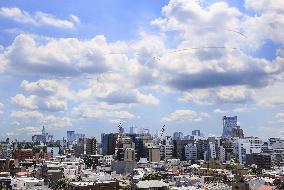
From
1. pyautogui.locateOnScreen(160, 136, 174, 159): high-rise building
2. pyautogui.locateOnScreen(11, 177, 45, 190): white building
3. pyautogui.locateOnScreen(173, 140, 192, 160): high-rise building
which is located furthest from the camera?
pyautogui.locateOnScreen(173, 140, 192, 160): high-rise building

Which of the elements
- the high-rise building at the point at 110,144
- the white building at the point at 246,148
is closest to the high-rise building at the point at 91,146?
the high-rise building at the point at 110,144

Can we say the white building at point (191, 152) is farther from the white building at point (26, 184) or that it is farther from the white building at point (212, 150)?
the white building at point (26, 184)

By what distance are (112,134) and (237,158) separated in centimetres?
2699

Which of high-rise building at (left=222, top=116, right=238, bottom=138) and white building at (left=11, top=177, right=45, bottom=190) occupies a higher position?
high-rise building at (left=222, top=116, right=238, bottom=138)

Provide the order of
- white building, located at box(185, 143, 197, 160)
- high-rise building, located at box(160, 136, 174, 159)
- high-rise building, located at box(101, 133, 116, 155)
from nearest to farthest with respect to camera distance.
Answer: white building, located at box(185, 143, 197, 160), high-rise building, located at box(160, 136, 174, 159), high-rise building, located at box(101, 133, 116, 155)

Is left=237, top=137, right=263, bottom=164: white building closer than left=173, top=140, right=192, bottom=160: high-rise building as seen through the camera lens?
Yes

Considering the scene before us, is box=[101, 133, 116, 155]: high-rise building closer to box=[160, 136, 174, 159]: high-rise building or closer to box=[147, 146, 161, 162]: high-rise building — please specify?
box=[160, 136, 174, 159]: high-rise building

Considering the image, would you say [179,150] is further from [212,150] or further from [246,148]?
[246,148]

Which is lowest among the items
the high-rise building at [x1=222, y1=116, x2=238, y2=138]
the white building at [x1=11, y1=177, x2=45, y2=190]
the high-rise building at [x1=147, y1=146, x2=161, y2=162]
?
the white building at [x1=11, y1=177, x2=45, y2=190]

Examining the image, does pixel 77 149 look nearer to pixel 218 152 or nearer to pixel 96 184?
pixel 218 152

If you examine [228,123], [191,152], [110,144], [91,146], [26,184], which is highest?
[228,123]

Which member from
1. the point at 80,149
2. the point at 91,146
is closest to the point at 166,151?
the point at 91,146

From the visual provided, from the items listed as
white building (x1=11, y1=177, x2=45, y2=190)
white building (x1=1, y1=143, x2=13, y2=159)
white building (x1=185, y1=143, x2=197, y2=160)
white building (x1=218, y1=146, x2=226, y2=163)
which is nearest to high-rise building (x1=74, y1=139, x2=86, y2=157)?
white building (x1=1, y1=143, x2=13, y2=159)

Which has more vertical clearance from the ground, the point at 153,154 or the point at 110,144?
the point at 110,144
